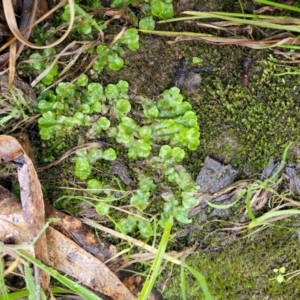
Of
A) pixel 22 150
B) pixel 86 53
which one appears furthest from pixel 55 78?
pixel 22 150

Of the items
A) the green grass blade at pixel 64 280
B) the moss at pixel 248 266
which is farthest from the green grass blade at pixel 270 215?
the green grass blade at pixel 64 280

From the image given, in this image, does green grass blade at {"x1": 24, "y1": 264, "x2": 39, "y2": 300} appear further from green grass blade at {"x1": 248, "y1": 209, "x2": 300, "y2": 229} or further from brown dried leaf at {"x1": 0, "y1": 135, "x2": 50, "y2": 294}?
green grass blade at {"x1": 248, "y1": 209, "x2": 300, "y2": 229}

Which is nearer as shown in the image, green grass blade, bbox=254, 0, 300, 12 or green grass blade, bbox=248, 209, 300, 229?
green grass blade, bbox=254, 0, 300, 12

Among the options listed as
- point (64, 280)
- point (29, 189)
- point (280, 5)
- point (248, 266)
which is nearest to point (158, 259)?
point (64, 280)

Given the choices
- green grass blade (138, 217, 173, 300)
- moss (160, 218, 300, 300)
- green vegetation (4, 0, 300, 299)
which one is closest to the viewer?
green grass blade (138, 217, 173, 300)

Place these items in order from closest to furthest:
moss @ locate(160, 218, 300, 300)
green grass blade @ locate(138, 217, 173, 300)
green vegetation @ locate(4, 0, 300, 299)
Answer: green grass blade @ locate(138, 217, 173, 300), green vegetation @ locate(4, 0, 300, 299), moss @ locate(160, 218, 300, 300)

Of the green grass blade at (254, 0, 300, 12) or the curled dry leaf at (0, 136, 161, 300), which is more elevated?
the green grass blade at (254, 0, 300, 12)

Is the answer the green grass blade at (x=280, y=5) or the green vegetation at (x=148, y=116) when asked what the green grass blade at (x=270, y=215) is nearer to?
the green vegetation at (x=148, y=116)

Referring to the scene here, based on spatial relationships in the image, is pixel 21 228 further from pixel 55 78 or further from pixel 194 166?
pixel 194 166

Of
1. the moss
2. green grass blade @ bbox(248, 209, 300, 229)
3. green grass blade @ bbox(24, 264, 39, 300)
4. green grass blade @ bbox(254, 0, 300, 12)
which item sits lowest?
the moss

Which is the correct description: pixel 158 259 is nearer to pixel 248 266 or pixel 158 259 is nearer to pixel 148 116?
pixel 248 266


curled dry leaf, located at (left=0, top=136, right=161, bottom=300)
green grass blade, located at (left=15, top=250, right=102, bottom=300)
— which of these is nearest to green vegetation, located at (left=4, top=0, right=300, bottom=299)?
curled dry leaf, located at (left=0, top=136, right=161, bottom=300)
